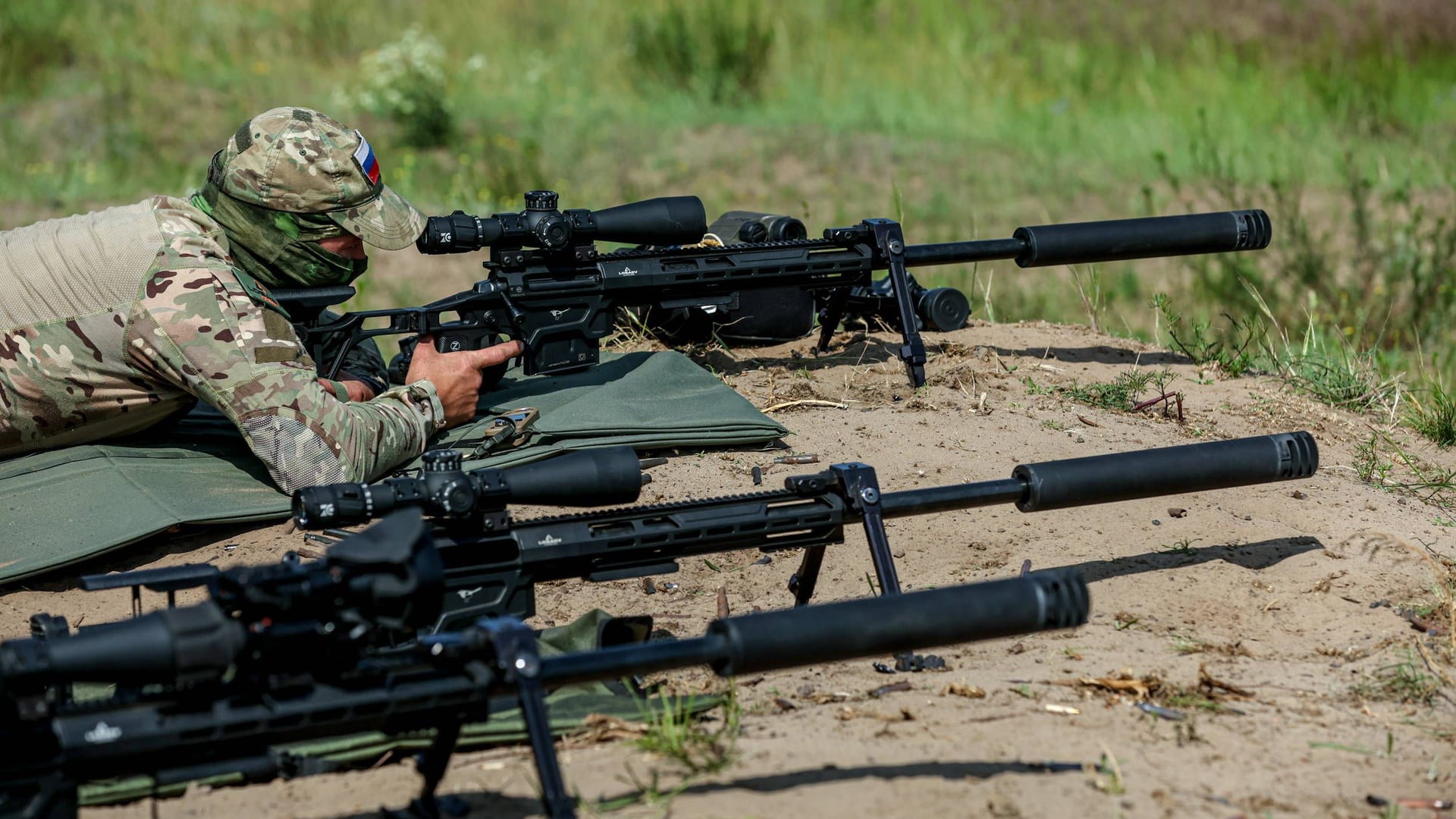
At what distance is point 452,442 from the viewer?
5387mm

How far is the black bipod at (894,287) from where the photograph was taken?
6141 mm

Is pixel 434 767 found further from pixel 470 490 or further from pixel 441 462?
pixel 441 462

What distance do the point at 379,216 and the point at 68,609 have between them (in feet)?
5.70

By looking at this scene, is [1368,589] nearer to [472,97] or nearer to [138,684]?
[138,684]

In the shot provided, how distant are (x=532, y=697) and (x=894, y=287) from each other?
3.79 metres

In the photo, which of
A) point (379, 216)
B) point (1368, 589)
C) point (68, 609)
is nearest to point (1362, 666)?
point (1368, 589)

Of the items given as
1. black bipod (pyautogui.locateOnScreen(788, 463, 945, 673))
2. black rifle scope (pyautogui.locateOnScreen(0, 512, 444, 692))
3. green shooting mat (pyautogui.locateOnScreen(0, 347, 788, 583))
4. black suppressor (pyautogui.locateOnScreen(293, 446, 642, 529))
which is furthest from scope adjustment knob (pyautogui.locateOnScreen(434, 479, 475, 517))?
green shooting mat (pyautogui.locateOnScreen(0, 347, 788, 583))

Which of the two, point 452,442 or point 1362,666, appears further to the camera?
point 452,442

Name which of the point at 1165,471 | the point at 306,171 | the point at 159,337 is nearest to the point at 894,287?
the point at 1165,471

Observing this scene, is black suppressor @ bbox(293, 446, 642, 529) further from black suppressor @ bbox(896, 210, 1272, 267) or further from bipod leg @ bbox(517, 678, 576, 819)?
black suppressor @ bbox(896, 210, 1272, 267)

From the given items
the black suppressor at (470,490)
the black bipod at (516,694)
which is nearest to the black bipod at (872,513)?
the black suppressor at (470,490)

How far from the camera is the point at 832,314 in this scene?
21.5ft

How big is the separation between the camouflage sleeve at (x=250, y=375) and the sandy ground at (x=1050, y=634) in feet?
1.13

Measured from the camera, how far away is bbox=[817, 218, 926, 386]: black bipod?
20.1 ft
